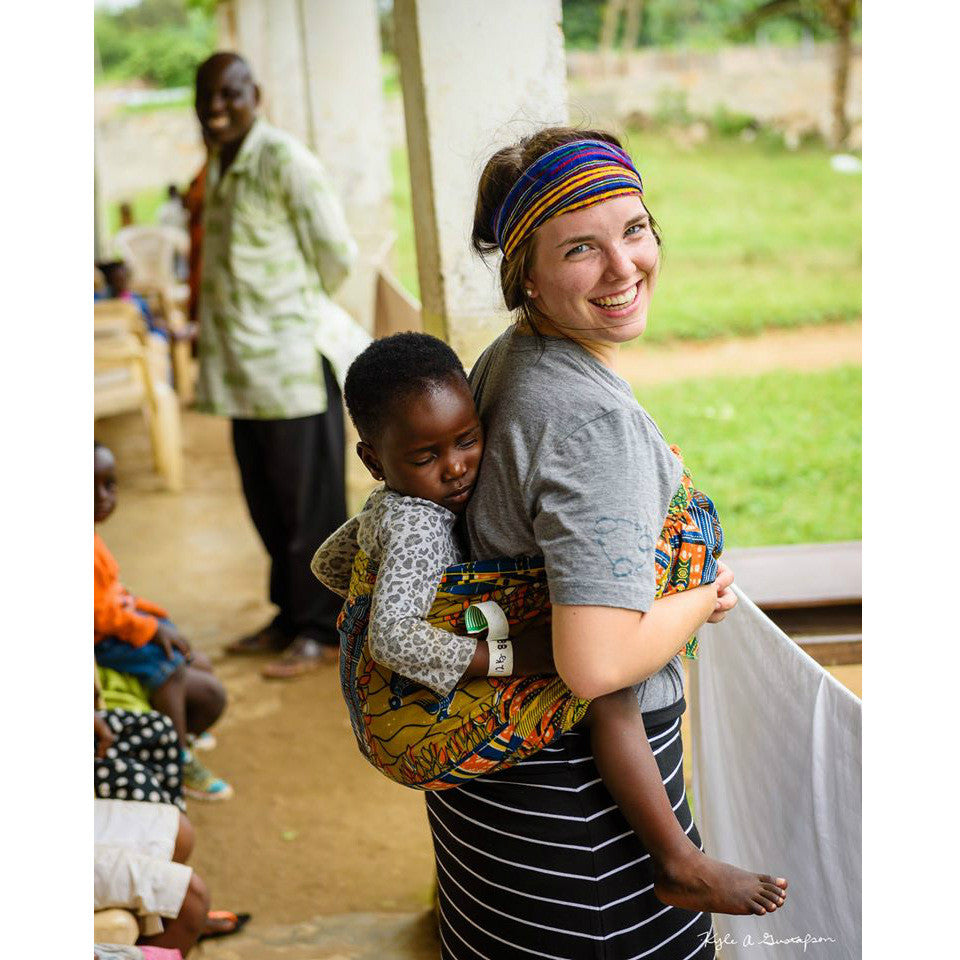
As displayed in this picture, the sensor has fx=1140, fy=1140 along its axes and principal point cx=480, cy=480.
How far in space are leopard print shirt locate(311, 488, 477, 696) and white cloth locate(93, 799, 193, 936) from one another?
1.34 metres

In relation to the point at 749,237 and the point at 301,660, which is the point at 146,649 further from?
the point at 749,237

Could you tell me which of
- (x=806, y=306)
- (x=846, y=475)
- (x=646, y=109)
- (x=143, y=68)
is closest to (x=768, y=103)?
(x=646, y=109)

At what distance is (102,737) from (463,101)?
1815 millimetres

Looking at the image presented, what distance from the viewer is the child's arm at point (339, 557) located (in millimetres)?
1816

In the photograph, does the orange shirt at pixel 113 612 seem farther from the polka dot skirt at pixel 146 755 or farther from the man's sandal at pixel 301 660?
the man's sandal at pixel 301 660

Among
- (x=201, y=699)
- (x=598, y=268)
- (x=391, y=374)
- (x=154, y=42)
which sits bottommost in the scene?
(x=201, y=699)

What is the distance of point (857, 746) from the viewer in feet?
4.99

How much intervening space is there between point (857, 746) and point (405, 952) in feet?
5.73

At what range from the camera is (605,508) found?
135 cm

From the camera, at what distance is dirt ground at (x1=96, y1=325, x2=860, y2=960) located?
3033 mm

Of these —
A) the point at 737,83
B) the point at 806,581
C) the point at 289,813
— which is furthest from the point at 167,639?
the point at 737,83

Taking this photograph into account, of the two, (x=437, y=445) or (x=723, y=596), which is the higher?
(x=437, y=445)

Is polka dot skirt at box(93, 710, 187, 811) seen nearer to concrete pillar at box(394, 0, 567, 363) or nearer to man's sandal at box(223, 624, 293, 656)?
concrete pillar at box(394, 0, 567, 363)
